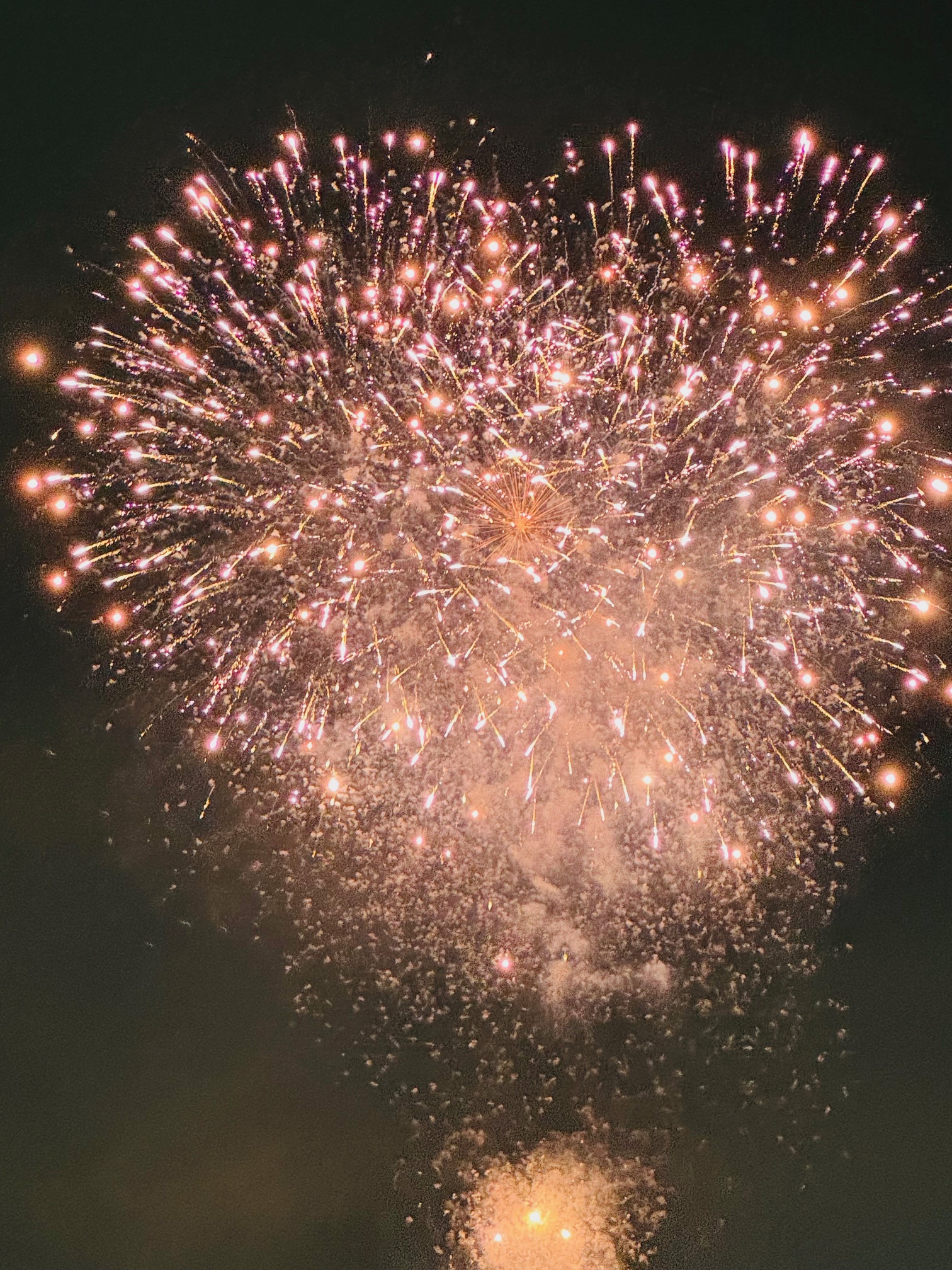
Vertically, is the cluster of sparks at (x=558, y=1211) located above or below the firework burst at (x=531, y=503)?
below

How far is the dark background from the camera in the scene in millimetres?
1967

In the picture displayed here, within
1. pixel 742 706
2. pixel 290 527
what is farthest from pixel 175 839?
pixel 742 706

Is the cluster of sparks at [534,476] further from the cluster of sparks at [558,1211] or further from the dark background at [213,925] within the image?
the cluster of sparks at [558,1211]

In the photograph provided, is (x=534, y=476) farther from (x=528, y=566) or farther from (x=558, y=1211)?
(x=558, y=1211)

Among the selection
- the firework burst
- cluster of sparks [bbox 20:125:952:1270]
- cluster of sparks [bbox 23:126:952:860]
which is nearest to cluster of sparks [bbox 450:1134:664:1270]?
cluster of sparks [bbox 20:125:952:1270]

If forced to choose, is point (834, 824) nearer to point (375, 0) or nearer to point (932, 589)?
point (932, 589)

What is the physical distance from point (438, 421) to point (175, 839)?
57.1 inches

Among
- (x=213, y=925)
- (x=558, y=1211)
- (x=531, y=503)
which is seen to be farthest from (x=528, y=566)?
(x=558, y=1211)

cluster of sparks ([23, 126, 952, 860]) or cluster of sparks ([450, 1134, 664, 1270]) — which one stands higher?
cluster of sparks ([23, 126, 952, 860])

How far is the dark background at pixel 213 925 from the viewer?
197cm

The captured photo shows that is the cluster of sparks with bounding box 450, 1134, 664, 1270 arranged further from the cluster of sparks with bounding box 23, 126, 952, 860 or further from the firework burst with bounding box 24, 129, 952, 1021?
the cluster of sparks with bounding box 23, 126, 952, 860

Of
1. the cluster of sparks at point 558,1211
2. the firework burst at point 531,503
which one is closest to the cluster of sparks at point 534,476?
the firework burst at point 531,503

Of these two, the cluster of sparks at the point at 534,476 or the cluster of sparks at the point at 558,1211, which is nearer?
the cluster of sparks at the point at 534,476

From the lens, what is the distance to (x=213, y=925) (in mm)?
2023
